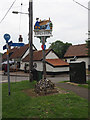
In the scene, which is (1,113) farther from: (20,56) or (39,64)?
(20,56)

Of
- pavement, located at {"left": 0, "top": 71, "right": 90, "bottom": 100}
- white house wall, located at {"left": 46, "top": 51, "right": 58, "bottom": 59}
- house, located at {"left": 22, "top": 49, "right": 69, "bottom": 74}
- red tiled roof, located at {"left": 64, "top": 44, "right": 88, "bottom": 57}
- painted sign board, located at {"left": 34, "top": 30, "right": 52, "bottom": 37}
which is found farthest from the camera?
red tiled roof, located at {"left": 64, "top": 44, "right": 88, "bottom": 57}

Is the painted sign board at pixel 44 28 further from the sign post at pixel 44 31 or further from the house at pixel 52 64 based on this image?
the house at pixel 52 64

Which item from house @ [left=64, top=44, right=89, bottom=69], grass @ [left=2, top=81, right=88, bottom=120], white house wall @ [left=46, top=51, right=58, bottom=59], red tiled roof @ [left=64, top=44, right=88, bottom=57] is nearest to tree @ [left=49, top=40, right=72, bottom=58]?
red tiled roof @ [left=64, top=44, right=88, bottom=57]

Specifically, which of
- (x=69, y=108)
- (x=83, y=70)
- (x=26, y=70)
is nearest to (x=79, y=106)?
(x=69, y=108)

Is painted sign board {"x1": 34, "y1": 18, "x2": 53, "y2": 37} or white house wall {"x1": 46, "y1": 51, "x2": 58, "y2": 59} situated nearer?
painted sign board {"x1": 34, "y1": 18, "x2": 53, "y2": 37}

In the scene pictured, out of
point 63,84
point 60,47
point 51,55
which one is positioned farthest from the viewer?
point 60,47

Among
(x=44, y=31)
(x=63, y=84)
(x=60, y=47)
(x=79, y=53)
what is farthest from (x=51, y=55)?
(x=60, y=47)

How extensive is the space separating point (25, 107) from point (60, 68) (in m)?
19.5

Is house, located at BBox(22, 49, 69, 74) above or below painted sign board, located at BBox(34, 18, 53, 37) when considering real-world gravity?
below

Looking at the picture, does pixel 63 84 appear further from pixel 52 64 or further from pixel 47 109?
pixel 52 64

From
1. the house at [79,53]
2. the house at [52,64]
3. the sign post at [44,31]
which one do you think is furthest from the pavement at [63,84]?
the house at [79,53]

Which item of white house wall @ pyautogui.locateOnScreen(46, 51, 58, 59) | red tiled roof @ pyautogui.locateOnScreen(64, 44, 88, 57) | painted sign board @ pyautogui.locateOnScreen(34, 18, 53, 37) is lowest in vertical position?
white house wall @ pyautogui.locateOnScreen(46, 51, 58, 59)

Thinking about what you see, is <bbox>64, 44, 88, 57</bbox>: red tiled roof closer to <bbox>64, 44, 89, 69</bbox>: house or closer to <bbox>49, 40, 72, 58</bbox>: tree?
<bbox>64, 44, 89, 69</bbox>: house

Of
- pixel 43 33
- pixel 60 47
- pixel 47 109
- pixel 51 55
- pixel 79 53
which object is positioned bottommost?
pixel 47 109
